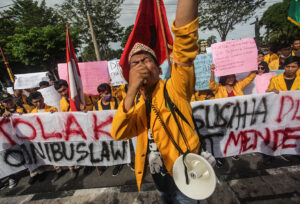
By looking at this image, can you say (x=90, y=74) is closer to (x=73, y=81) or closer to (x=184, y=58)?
(x=73, y=81)

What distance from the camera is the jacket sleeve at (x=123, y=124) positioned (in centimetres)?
117

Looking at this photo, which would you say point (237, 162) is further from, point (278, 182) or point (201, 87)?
point (201, 87)

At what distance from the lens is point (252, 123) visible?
2596 mm

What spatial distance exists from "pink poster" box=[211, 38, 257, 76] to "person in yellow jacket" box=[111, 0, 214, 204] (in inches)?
81.0

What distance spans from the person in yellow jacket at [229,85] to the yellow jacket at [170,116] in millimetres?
2147

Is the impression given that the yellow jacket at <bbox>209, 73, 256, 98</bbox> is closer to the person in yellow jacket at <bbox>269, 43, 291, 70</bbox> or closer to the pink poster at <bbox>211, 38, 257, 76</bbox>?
the pink poster at <bbox>211, 38, 257, 76</bbox>

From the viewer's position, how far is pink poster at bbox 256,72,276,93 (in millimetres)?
3414

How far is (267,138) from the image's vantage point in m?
2.63

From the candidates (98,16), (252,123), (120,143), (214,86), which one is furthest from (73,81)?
(98,16)

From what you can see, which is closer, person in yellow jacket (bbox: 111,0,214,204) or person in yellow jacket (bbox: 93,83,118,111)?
person in yellow jacket (bbox: 111,0,214,204)

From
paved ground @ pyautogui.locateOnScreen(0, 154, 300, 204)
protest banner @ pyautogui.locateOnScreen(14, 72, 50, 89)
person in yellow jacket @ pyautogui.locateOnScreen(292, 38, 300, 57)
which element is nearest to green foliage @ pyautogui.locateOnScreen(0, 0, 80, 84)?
protest banner @ pyautogui.locateOnScreen(14, 72, 50, 89)

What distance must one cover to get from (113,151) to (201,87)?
2527 mm

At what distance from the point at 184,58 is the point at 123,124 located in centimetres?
66

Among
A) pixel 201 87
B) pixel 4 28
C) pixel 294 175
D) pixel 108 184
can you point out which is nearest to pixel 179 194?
pixel 108 184
